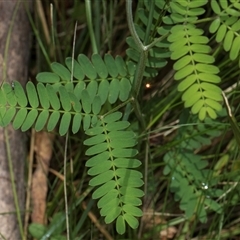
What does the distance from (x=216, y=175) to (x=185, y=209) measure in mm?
162

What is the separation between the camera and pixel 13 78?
1690 mm

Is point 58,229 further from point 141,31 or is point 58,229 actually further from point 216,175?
point 141,31

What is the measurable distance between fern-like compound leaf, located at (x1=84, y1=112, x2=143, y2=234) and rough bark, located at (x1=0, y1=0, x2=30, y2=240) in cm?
43

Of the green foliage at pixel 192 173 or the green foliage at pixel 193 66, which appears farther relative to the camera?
the green foliage at pixel 192 173

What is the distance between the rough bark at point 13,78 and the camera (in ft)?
5.16

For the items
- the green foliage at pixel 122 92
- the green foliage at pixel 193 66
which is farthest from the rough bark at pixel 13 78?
the green foliage at pixel 193 66

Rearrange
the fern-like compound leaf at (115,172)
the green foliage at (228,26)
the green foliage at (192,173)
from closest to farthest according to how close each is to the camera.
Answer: the fern-like compound leaf at (115,172)
the green foliage at (228,26)
the green foliage at (192,173)

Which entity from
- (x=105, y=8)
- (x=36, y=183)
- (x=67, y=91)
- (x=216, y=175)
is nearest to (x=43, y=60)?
(x=105, y=8)

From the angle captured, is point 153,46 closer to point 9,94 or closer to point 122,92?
point 122,92

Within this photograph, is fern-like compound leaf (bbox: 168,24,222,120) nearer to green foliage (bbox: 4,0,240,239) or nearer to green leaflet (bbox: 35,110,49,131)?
green foliage (bbox: 4,0,240,239)

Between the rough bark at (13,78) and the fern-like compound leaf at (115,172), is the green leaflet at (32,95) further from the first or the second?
the rough bark at (13,78)

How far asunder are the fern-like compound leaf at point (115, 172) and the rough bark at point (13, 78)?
1.42 ft

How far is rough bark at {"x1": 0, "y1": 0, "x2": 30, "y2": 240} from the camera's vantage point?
157 centimetres

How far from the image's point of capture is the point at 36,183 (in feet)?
5.86
